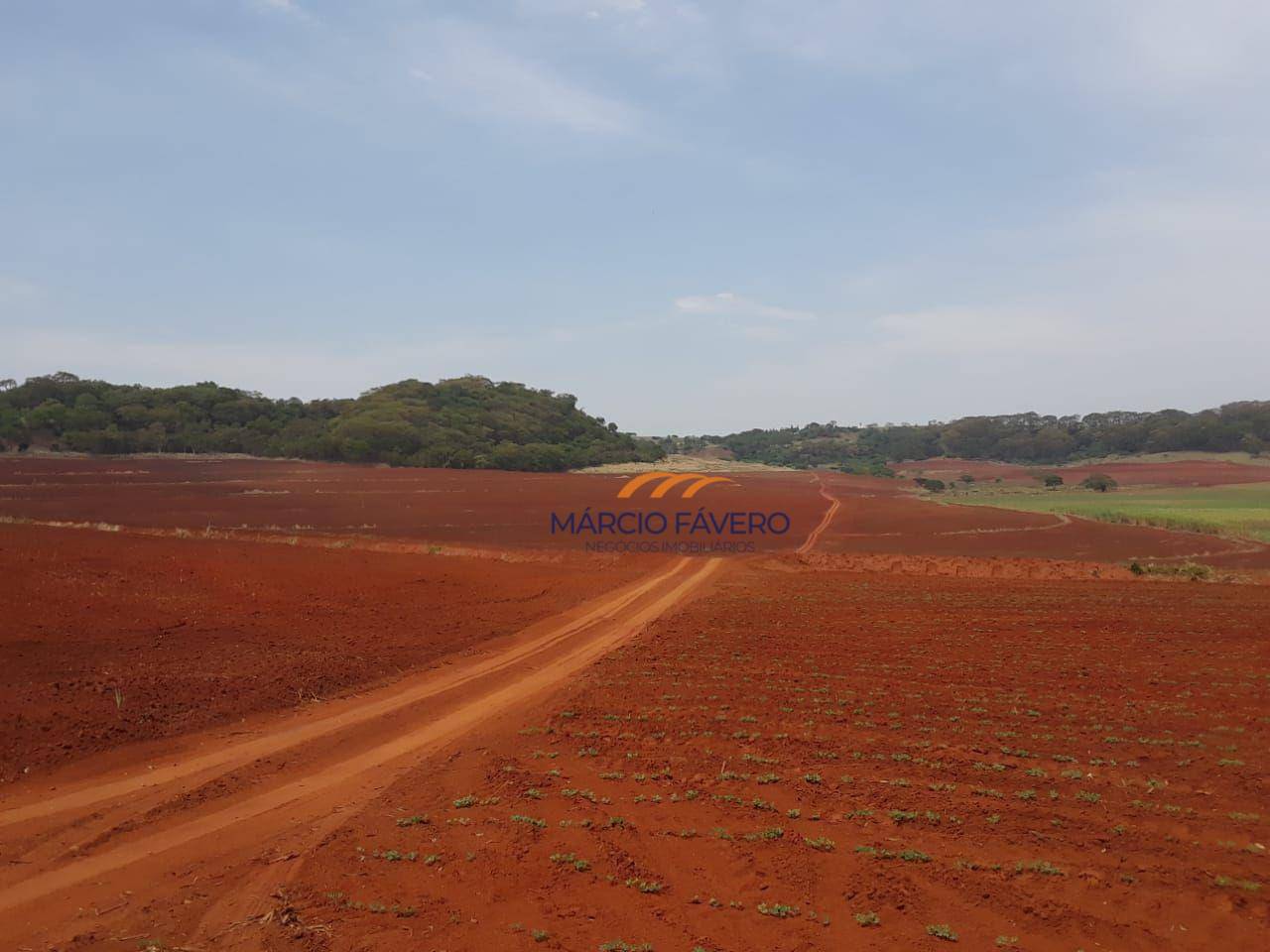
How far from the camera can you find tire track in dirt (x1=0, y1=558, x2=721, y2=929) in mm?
5934

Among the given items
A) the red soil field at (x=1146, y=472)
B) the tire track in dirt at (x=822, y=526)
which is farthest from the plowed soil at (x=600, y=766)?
the red soil field at (x=1146, y=472)

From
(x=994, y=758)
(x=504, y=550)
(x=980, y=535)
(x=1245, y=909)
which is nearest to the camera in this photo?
(x=1245, y=909)

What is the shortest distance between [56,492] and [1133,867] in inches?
1874

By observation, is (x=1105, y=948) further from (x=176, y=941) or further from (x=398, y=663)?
(x=398, y=663)

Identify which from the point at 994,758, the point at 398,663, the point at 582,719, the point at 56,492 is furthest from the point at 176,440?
the point at 994,758

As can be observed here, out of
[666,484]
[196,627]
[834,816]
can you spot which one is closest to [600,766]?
[834,816]

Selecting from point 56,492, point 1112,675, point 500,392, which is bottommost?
point 1112,675

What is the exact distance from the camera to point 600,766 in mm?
8547

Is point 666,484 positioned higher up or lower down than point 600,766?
higher up

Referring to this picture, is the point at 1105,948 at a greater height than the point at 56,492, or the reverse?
the point at 56,492

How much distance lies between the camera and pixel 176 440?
6556 centimetres

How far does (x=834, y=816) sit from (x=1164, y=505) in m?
63.4

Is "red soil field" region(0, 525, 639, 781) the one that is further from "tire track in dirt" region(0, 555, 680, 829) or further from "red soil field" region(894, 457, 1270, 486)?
"red soil field" region(894, 457, 1270, 486)

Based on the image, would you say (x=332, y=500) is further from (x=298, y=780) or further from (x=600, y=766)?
(x=600, y=766)
